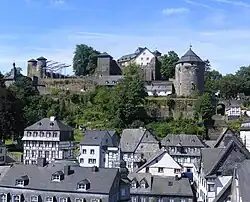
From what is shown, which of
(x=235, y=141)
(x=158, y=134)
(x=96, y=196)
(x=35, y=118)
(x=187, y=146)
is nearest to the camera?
(x=96, y=196)

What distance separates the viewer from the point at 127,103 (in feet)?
253

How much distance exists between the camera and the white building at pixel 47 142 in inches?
2498

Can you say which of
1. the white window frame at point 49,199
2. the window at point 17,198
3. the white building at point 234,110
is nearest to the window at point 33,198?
the white window frame at point 49,199

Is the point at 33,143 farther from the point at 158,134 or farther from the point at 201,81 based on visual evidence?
the point at 201,81

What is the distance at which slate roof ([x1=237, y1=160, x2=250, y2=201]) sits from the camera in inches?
1022

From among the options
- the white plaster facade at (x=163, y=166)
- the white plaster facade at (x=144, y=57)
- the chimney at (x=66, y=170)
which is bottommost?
the white plaster facade at (x=163, y=166)

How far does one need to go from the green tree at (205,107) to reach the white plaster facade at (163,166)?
22.4 metres

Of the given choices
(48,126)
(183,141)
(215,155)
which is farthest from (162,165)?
(48,126)

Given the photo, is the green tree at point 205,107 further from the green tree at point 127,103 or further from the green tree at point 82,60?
the green tree at point 82,60

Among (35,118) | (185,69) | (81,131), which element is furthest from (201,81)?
(35,118)

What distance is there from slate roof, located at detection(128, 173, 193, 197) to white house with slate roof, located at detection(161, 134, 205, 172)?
13895 millimetres

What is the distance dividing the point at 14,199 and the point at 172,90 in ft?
176

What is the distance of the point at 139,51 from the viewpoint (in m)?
116

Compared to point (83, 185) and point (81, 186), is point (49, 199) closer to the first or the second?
point (81, 186)
